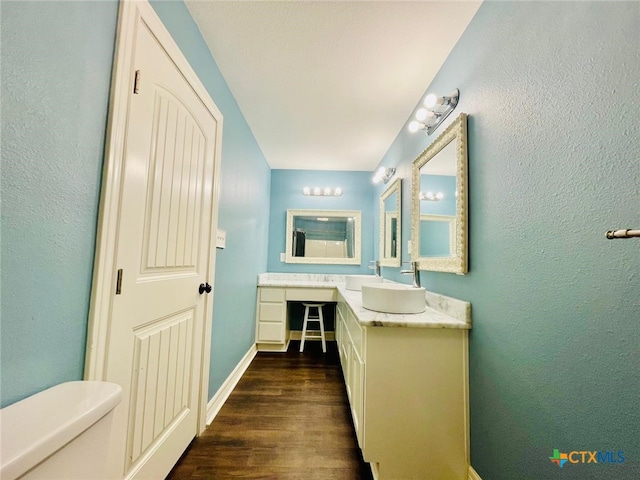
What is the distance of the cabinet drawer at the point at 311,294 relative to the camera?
2.91m

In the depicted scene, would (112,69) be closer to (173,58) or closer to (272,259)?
(173,58)

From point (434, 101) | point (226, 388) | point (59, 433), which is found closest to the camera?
point (59, 433)

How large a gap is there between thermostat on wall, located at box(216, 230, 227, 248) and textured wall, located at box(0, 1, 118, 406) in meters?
0.91

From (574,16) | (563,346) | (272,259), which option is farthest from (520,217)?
(272,259)

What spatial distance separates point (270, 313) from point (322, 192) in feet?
5.58

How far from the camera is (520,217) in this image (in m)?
0.94

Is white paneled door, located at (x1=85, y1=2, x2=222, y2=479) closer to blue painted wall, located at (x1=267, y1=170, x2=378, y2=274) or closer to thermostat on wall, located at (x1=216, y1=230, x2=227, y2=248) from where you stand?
thermostat on wall, located at (x1=216, y1=230, x2=227, y2=248)

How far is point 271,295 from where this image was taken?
114 inches

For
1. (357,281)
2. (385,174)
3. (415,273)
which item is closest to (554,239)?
(415,273)

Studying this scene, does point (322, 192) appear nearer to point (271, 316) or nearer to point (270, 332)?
point (271, 316)

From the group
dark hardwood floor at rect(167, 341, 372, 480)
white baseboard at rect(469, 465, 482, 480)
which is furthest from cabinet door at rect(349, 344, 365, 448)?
white baseboard at rect(469, 465, 482, 480)

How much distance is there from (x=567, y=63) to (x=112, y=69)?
1420 mm

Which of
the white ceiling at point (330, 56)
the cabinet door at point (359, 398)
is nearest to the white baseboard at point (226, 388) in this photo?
the cabinet door at point (359, 398)

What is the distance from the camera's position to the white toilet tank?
419mm
